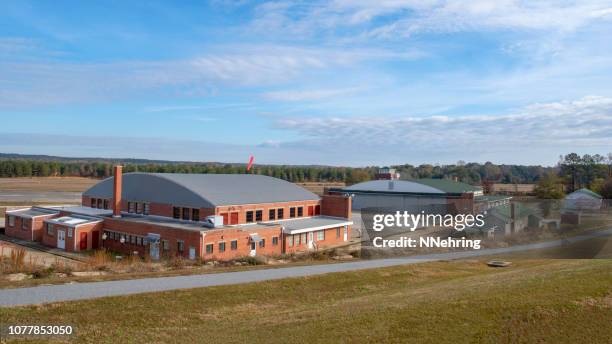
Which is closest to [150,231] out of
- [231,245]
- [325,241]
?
[231,245]

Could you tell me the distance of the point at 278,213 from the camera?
38.7m

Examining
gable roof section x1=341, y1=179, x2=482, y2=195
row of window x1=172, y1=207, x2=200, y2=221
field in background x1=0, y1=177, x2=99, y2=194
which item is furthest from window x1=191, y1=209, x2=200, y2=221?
field in background x1=0, y1=177, x2=99, y2=194

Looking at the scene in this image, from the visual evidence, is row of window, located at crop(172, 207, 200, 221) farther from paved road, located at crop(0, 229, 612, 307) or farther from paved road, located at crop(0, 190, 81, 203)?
paved road, located at crop(0, 190, 81, 203)

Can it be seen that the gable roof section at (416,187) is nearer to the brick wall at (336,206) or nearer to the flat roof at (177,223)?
the brick wall at (336,206)

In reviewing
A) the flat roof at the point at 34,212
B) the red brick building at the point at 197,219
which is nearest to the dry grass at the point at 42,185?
the flat roof at the point at 34,212

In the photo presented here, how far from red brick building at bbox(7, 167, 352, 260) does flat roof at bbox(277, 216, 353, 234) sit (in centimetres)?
7

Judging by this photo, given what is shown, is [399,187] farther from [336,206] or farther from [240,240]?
[240,240]

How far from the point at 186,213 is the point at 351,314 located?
25075 mm

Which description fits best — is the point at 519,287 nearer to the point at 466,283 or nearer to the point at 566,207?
the point at 466,283

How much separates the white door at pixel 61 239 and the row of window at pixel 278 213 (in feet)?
43.4

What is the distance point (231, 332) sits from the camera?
10562 millimetres

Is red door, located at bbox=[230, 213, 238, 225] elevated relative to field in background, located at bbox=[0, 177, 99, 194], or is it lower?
elevated

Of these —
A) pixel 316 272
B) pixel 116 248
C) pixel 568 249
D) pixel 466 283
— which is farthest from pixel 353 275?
pixel 116 248

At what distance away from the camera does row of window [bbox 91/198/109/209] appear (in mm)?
41781
